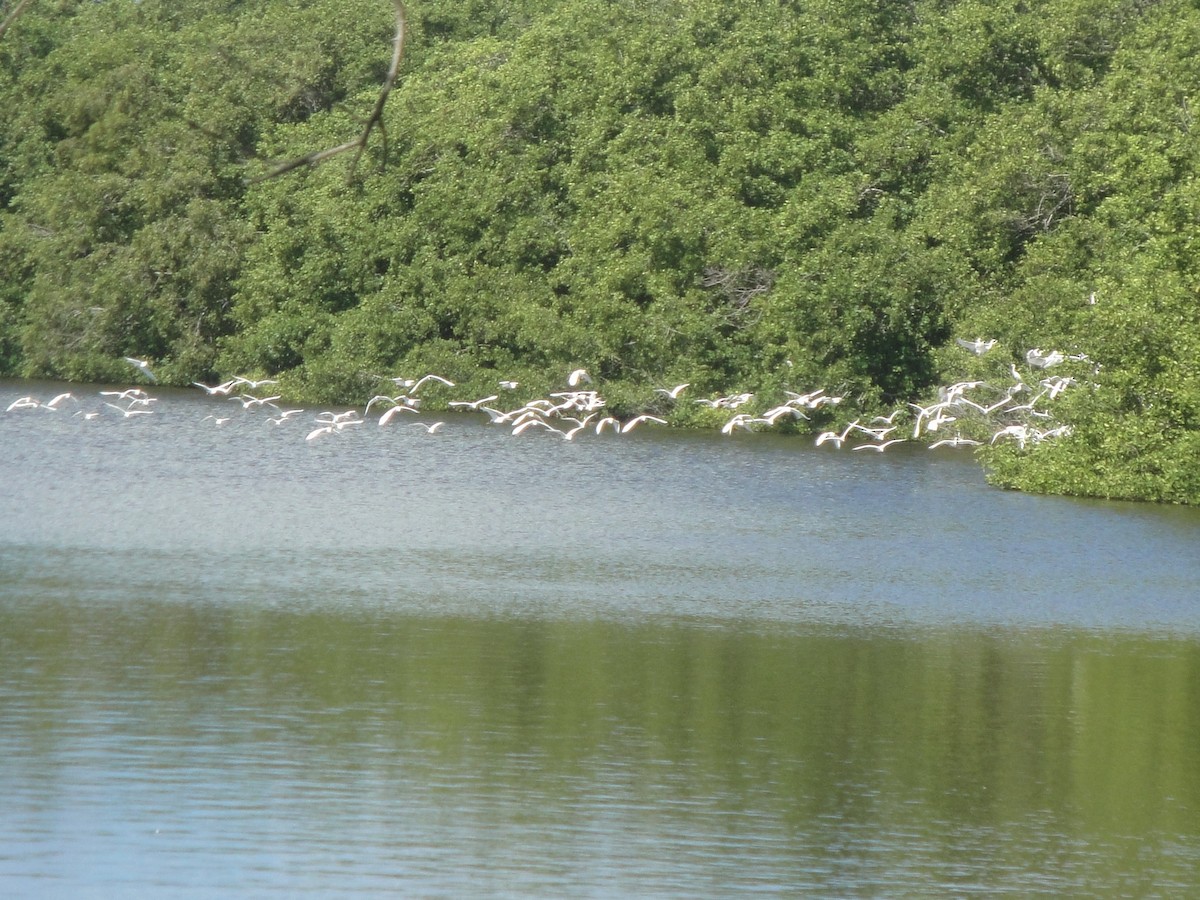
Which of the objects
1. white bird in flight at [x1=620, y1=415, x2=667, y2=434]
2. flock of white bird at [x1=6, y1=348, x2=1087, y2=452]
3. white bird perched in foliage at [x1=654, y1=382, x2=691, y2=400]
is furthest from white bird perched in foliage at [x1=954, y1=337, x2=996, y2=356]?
white bird in flight at [x1=620, y1=415, x2=667, y2=434]

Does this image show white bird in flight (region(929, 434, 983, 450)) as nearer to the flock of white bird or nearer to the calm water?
the flock of white bird

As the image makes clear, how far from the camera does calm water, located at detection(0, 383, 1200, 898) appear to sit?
9734 millimetres

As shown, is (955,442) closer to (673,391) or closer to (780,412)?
(780,412)

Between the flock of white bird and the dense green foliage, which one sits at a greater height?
the dense green foliage

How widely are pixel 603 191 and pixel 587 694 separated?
27.3 metres

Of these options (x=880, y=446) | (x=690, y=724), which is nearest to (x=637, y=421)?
(x=880, y=446)

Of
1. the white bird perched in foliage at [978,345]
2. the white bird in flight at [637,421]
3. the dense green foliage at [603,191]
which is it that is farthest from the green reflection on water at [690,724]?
the white bird in flight at [637,421]

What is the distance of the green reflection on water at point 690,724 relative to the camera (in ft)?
34.1

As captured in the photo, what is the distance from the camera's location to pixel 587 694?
43.0 ft

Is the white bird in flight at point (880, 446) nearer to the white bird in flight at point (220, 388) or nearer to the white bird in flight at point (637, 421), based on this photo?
the white bird in flight at point (637, 421)

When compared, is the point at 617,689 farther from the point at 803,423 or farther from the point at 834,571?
the point at 803,423

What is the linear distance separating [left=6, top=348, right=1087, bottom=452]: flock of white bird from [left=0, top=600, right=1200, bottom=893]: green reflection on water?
13.1 metres

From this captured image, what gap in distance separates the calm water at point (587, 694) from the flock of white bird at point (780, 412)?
5511mm

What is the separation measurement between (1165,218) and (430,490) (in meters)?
11.2
